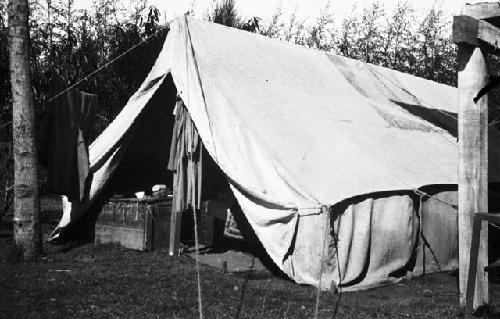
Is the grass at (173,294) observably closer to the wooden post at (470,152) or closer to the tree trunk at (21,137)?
the tree trunk at (21,137)

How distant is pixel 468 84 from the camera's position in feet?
16.1

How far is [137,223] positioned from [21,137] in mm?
2073

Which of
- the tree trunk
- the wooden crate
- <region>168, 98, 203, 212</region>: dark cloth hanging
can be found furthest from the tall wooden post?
the tree trunk

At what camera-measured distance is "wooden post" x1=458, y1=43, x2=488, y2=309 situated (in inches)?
191

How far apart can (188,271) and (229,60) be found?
3.20m

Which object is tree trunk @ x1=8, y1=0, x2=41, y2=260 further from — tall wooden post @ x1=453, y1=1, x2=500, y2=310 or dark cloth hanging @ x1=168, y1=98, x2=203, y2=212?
tall wooden post @ x1=453, y1=1, x2=500, y2=310

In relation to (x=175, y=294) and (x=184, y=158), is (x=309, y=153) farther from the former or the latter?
(x=175, y=294)

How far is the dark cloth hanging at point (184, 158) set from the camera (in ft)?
24.2

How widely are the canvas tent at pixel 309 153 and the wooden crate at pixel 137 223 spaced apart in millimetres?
415

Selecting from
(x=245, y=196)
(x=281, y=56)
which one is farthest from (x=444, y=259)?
(x=281, y=56)

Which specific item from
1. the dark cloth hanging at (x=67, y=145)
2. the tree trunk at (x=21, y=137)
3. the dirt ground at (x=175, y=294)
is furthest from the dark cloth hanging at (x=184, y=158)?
the tree trunk at (x=21, y=137)

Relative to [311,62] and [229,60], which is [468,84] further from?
[311,62]

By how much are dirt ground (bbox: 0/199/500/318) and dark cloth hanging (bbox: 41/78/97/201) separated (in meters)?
1.09

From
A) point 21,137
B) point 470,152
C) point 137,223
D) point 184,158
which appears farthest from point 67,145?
point 470,152
